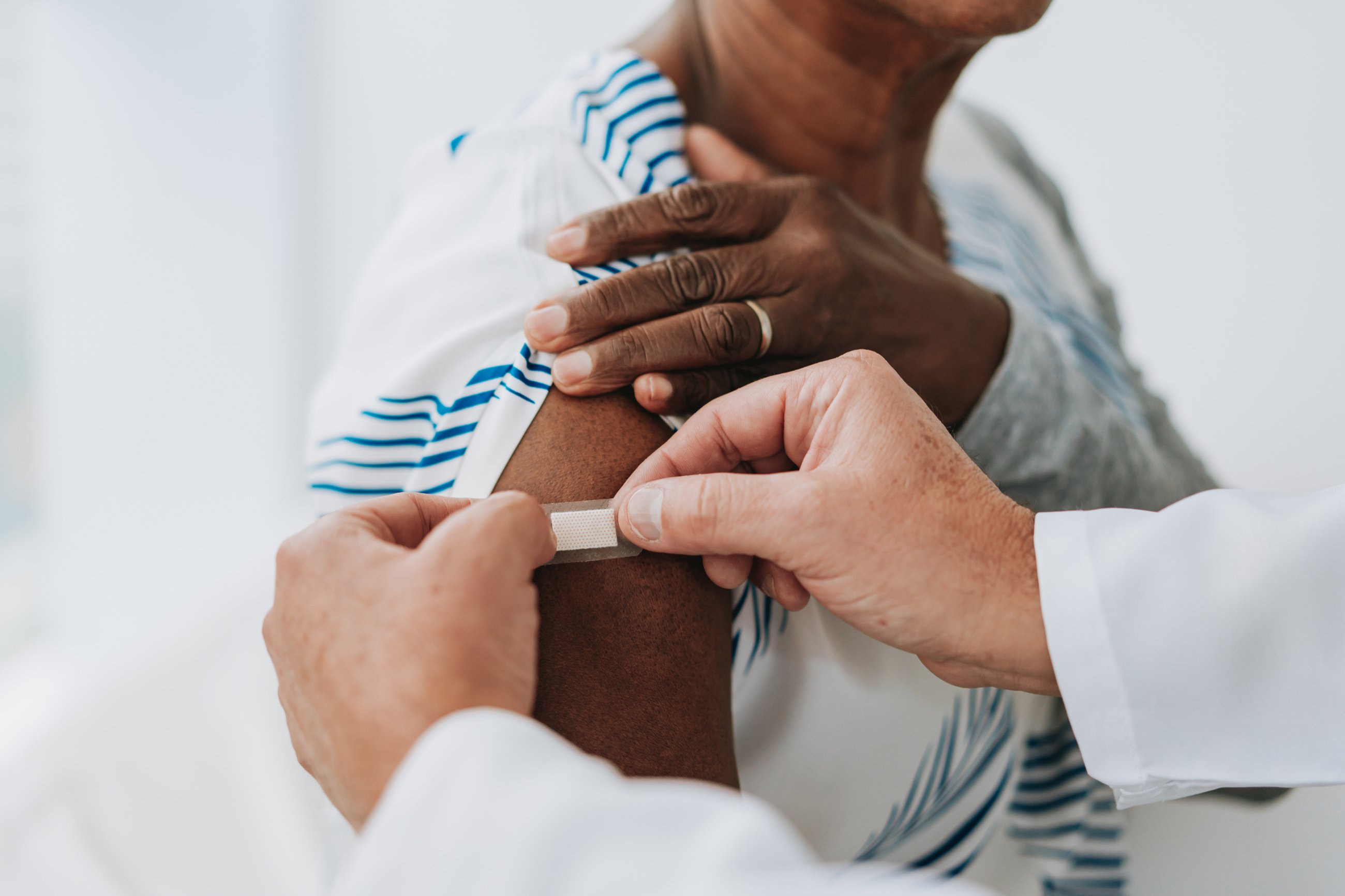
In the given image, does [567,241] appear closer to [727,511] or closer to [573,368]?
[573,368]

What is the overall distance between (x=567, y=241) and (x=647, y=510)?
23 centimetres

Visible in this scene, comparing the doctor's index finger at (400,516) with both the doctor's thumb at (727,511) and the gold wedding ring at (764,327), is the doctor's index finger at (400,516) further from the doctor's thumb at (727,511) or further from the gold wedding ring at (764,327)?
the gold wedding ring at (764,327)

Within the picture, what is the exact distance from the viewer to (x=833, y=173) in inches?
37.3

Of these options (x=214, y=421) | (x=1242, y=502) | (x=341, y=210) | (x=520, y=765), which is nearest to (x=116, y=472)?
(x=214, y=421)

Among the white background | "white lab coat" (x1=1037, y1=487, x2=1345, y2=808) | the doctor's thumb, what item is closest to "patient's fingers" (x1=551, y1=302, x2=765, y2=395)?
the doctor's thumb

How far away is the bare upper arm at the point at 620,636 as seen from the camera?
54cm

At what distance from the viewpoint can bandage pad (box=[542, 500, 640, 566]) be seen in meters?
0.56

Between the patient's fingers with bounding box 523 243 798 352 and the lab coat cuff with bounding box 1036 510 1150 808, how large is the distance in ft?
0.94

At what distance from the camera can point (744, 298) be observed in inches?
27.7

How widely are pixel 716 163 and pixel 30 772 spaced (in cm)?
87

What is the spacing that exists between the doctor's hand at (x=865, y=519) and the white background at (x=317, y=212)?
3.47 feet

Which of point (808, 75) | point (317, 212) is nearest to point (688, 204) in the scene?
point (808, 75)

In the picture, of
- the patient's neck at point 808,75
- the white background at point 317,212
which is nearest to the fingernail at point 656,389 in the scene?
the patient's neck at point 808,75

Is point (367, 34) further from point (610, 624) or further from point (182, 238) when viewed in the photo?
point (610, 624)
